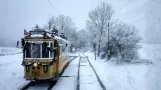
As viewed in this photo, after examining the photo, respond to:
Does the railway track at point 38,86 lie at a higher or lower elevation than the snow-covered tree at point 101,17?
lower

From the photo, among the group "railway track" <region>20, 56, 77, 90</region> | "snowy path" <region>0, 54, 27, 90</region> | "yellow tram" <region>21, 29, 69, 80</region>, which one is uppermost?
"yellow tram" <region>21, 29, 69, 80</region>

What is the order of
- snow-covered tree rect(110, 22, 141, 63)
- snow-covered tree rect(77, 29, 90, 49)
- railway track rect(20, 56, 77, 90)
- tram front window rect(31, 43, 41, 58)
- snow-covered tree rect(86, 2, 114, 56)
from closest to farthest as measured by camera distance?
railway track rect(20, 56, 77, 90)
tram front window rect(31, 43, 41, 58)
snow-covered tree rect(110, 22, 141, 63)
snow-covered tree rect(86, 2, 114, 56)
snow-covered tree rect(77, 29, 90, 49)

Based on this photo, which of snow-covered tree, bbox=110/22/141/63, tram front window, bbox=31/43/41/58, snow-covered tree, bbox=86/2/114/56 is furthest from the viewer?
snow-covered tree, bbox=86/2/114/56

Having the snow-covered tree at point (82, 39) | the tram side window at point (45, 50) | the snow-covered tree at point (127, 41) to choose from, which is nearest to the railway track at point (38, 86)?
the tram side window at point (45, 50)

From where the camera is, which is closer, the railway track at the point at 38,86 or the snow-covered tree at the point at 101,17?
the railway track at the point at 38,86

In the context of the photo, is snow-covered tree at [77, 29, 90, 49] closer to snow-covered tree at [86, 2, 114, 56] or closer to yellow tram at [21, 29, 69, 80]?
→ snow-covered tree at [86, 2, 114, 56]

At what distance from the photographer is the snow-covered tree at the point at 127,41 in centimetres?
2266

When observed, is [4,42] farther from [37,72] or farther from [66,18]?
[37,72]

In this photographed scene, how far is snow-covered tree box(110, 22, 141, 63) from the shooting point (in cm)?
2266

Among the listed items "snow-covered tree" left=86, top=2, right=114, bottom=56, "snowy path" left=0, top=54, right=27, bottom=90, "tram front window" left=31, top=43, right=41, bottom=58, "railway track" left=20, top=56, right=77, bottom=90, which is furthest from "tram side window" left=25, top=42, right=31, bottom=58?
"snow-covered tree" left=86, top=2, right=114, bottom=56

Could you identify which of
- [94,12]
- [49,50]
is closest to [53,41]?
[49,50]

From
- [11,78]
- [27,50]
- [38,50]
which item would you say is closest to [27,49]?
[27,50]

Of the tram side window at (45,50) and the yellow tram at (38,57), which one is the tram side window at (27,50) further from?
the tram side window at (45,50)

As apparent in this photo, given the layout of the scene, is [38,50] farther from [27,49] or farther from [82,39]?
[82,39]
